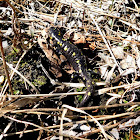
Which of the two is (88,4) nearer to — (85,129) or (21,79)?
(21,79)

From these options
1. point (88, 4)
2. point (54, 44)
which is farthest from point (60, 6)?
point (54, 44)

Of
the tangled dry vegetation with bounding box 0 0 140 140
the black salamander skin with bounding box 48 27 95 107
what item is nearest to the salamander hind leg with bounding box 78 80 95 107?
the tangled dry vegetation with bounding box 0 0 140 140

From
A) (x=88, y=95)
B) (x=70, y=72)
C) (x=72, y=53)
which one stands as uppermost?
(x=72, y=53)

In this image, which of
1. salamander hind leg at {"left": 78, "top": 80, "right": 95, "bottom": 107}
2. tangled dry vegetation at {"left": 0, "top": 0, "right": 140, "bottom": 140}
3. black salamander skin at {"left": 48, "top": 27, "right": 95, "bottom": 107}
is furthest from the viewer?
black salamander skin at {"left": 48, "top": 27, "right": 95, "bottom": 107}

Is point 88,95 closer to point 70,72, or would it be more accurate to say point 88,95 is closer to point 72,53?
point 70,72

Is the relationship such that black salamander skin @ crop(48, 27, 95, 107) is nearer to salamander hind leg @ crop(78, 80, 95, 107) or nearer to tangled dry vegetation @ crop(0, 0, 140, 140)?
tangled dry vegetation @ crop(0, 0, 140, 140)

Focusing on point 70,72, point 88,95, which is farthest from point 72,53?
point 88,95

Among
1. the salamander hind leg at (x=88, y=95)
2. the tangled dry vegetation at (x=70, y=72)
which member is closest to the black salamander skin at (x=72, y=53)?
the tangled dry vegetation at (x=70, y=72)

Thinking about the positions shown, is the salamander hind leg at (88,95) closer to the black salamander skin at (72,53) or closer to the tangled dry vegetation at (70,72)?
the tangled dry vegetation at (70,72)
